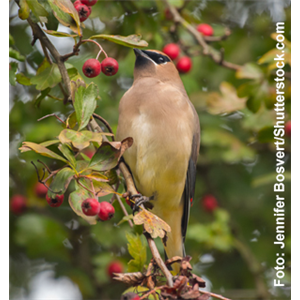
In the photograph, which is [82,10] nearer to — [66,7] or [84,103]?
[66,7]

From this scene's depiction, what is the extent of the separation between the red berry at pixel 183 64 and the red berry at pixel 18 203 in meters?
1.84

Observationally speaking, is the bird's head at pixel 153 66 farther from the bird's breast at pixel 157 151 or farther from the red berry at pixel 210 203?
the red berry at pixel 210 203

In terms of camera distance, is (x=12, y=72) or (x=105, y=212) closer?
(x=105, y=212)

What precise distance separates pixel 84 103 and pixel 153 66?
4.32ft

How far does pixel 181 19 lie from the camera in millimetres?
3869

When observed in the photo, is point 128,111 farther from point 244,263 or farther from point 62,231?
point 244,263

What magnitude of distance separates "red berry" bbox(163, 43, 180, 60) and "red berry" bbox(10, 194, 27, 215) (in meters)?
1.85

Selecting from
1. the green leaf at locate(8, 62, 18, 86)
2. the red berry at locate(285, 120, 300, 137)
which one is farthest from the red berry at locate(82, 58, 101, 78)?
the red berry at locate(285, 120, 300, 137)

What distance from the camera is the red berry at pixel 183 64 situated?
400 centimetres

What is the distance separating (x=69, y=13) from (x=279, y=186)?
8.99 ft

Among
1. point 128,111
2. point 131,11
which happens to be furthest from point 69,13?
point 131,11

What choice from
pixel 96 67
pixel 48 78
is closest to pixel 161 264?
pixel 96 67

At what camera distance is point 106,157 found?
1.94 meters

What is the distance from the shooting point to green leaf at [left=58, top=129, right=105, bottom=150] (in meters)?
1.82
